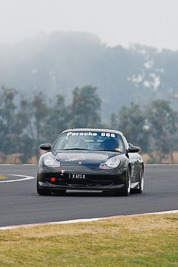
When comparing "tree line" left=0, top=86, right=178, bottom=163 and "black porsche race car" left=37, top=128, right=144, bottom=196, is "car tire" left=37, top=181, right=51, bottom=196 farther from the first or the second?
"tree line" left=0, top=86, right=178, bottom=163

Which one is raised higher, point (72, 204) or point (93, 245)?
point (93, 245)

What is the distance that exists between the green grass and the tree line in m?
85.8

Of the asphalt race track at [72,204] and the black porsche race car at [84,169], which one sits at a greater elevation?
the black porsche race car at [84,169]

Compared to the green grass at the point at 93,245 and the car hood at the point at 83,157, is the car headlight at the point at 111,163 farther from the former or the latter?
the green grass at the point at 93,245

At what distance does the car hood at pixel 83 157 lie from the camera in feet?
58.1

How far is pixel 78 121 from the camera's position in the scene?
100 metres

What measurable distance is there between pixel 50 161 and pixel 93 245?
29.5ft

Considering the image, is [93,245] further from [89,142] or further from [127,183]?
[89,142]

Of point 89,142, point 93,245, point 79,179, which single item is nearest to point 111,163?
point 79,179

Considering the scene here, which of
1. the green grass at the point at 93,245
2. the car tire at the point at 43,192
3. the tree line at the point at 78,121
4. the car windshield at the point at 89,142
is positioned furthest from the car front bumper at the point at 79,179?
the tree line at the point at 78,121

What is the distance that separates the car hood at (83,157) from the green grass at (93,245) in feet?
20.5

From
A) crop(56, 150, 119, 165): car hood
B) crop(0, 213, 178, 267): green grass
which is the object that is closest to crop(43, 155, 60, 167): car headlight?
crop(56, 150, 119, 165): car hood

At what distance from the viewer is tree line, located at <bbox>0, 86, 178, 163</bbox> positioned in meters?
98.3

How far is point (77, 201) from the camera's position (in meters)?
16.1
